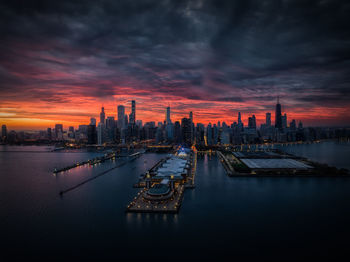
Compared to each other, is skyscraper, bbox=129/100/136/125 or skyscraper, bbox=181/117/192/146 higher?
skyscraper, bbox=129/100/136/125

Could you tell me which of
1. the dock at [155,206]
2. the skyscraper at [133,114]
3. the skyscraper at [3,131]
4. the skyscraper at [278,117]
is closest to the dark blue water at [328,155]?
the dock at [155,206]

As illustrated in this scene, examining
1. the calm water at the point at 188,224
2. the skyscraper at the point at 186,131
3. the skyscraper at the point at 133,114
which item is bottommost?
the calm water at the point at 188,224

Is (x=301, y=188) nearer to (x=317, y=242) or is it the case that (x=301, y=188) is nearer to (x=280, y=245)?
(x=317, y=242)

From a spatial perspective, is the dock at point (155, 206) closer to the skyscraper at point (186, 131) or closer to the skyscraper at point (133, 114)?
the skyscraper at point (186, 131)

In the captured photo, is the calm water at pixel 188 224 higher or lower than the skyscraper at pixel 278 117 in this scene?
lower


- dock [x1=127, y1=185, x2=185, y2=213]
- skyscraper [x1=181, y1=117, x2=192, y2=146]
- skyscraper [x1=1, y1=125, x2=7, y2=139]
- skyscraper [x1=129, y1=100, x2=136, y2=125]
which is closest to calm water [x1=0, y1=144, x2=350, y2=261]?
dock [x1=127, y1=185, x2=185, y2=213]

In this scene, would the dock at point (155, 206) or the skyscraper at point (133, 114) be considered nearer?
the dock at point (155, 206)

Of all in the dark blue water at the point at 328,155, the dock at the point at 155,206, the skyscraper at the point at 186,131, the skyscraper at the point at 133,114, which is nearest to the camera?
the dock at the point at 155,206

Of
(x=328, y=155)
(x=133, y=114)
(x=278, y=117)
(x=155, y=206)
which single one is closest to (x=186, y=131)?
(x=133, y=114)

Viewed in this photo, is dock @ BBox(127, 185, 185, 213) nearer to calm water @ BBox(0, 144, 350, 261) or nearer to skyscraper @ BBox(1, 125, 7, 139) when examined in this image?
calm water @ BBox(0, 144, 350, 261)
